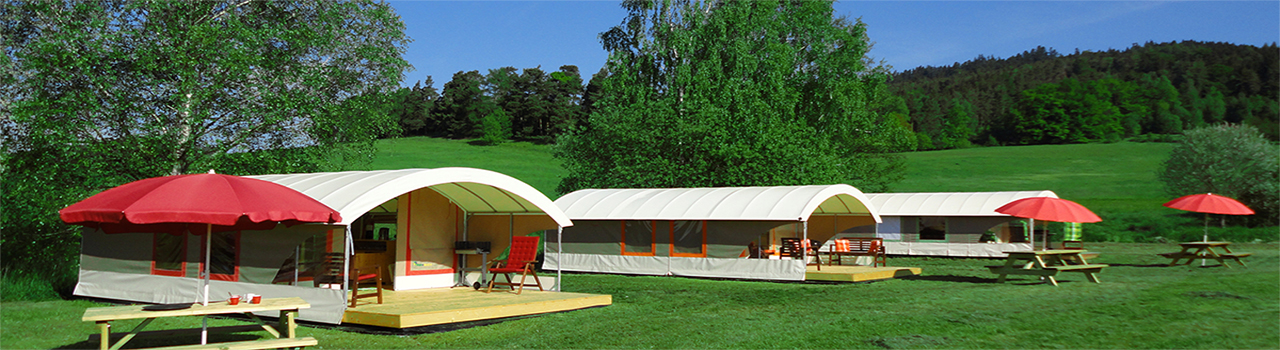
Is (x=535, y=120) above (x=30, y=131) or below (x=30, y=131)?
above

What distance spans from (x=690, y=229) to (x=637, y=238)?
47.6 inches

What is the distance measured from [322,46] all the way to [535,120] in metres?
54.4

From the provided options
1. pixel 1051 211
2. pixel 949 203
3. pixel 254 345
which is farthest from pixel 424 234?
pixel 949 203

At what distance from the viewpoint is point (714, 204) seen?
16.3 meters

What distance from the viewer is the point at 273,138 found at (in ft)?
58.6

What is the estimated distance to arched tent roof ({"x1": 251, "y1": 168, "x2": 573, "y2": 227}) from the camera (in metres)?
9.05

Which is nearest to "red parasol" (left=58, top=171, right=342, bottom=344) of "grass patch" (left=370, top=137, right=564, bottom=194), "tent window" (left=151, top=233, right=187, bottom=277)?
"tent window" (left=151, top=233, right=187, bottom=277)

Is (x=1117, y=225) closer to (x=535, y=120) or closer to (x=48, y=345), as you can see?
(x=48, y=345)

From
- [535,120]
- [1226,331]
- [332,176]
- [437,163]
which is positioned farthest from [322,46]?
[535,120]

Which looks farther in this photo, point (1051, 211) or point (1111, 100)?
point (1111, 100)

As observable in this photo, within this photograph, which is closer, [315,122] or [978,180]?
[315,122]

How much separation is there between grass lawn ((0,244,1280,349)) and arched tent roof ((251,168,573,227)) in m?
1.40

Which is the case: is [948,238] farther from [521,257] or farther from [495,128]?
[495,128]

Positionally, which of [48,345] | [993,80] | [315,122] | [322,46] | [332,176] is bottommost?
[48,345]
